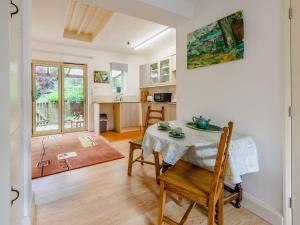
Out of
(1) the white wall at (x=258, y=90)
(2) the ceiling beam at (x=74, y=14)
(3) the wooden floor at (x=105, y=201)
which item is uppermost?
(2) the ceiling beam at (x=74, y=14)

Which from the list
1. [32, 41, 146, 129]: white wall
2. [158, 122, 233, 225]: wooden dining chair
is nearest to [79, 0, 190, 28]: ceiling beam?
[158, 122, 233, 225]: wooden dining chair

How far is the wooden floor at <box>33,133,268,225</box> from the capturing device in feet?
5.10

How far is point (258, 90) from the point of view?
162 cm

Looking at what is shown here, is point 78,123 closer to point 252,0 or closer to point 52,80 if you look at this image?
point 52,80

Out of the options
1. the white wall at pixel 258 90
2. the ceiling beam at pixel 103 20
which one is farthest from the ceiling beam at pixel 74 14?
the white wall at pixel 258 90

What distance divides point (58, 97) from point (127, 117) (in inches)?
81.5

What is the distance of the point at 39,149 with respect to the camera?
11.4 feet

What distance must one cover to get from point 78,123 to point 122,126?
1.38 meters

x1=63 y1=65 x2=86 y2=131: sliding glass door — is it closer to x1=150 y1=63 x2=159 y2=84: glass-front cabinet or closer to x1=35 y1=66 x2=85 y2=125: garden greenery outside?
x1=35 y1=66 x2=85 y2=125: garden greenery outside

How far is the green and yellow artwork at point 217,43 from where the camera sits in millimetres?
1769

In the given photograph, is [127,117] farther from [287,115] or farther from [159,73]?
[287,115]

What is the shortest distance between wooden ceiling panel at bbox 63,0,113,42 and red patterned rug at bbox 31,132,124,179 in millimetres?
2577

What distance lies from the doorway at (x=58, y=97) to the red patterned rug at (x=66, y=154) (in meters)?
0.66

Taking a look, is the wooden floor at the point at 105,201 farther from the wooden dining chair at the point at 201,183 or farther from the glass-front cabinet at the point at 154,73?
the glass-front cabinet at the point at 154,73
